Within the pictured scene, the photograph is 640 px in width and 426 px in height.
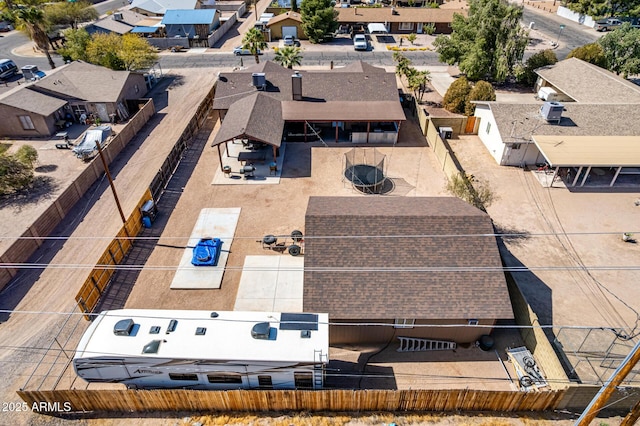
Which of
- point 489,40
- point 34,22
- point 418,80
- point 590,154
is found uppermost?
point 34,22

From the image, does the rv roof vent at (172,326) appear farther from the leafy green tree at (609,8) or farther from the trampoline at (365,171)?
the leafy green tree at (609,8)

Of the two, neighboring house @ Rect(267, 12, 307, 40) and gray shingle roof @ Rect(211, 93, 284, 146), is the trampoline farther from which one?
neighboring house @ Rect(267, 12, 307, 40)

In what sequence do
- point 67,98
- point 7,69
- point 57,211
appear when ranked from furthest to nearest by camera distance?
1. point 7,69
2. point 67,98
3. point 57,211

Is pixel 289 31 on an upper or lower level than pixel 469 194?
upper

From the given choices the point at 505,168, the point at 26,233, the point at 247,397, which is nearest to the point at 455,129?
the point at 505,168

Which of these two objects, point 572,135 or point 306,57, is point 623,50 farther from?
point 306,57

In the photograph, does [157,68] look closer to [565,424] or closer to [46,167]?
[46,167]

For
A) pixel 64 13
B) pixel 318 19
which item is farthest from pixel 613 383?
pixel 64 13
